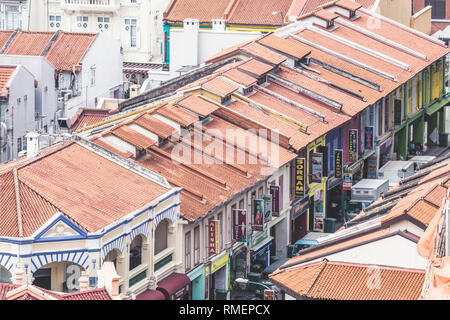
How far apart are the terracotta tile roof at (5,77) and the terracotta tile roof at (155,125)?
18270 millimetres

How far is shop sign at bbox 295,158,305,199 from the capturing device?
79.6 m

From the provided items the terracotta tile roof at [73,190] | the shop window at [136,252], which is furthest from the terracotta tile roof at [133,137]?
the shop window at [136,252]

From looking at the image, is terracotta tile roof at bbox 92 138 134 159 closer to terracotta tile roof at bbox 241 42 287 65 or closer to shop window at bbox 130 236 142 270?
shop window at bbox 130 236 142 270

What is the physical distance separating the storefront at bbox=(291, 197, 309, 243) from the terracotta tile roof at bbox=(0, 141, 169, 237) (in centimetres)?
2056

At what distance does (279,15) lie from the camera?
4724 inches

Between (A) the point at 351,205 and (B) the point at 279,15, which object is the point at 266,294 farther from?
(B) the point at 279,15

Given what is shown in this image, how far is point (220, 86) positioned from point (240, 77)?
484 centimetres

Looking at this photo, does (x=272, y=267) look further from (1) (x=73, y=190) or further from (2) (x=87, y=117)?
(2) (x=87, y=117)

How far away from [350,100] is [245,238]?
26.3 m

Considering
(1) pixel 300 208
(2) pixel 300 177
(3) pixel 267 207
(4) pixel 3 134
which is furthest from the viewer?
(4) pixel 3 134

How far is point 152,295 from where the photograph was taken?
58.2 metres

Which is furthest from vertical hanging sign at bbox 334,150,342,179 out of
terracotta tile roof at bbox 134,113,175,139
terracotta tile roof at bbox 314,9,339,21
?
terracotta tile roof at bbox 314,9,339,21

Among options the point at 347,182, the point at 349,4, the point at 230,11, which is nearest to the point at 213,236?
the point at 347,182
